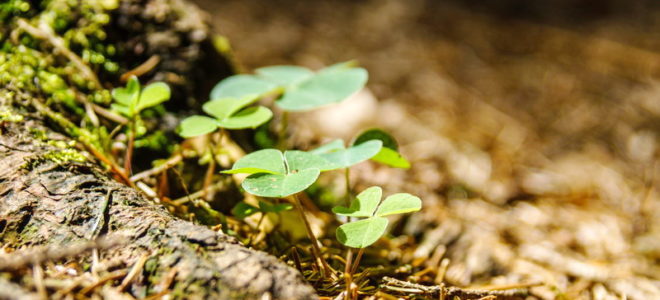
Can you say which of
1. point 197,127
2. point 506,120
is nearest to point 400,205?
point 197,127

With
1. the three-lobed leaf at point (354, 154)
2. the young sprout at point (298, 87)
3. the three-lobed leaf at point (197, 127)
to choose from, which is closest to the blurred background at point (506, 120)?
the young sprout at point (298, 87)

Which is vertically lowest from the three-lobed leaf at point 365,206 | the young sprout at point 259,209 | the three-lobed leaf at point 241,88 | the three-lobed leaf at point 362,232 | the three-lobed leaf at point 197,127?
the young sprout at point 259,209

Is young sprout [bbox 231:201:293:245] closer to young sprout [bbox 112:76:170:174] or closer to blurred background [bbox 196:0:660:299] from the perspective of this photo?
young sprout [bbox 112:76:170:174]

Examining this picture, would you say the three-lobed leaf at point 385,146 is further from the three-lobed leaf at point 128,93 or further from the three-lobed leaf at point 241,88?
the three-lobed leaf at point 128,93

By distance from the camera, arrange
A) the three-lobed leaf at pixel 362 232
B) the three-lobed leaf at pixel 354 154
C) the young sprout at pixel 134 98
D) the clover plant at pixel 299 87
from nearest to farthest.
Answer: the three-lobed leaf at pixel 362 232 < the three-lobed leaf at pixel 354 154 < the young sprout at pixel 134 98 < the clover plant at pixel 299 87

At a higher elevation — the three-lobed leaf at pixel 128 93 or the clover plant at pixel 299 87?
the three-lobed leaf at pixel 128 93

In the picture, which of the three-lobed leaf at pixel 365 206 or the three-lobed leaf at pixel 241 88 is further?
the three-lobed leaf at pixel 241 88

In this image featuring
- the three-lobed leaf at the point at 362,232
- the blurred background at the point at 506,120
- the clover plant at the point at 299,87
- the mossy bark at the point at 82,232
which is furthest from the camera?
the blurred background at the point at 506,120
